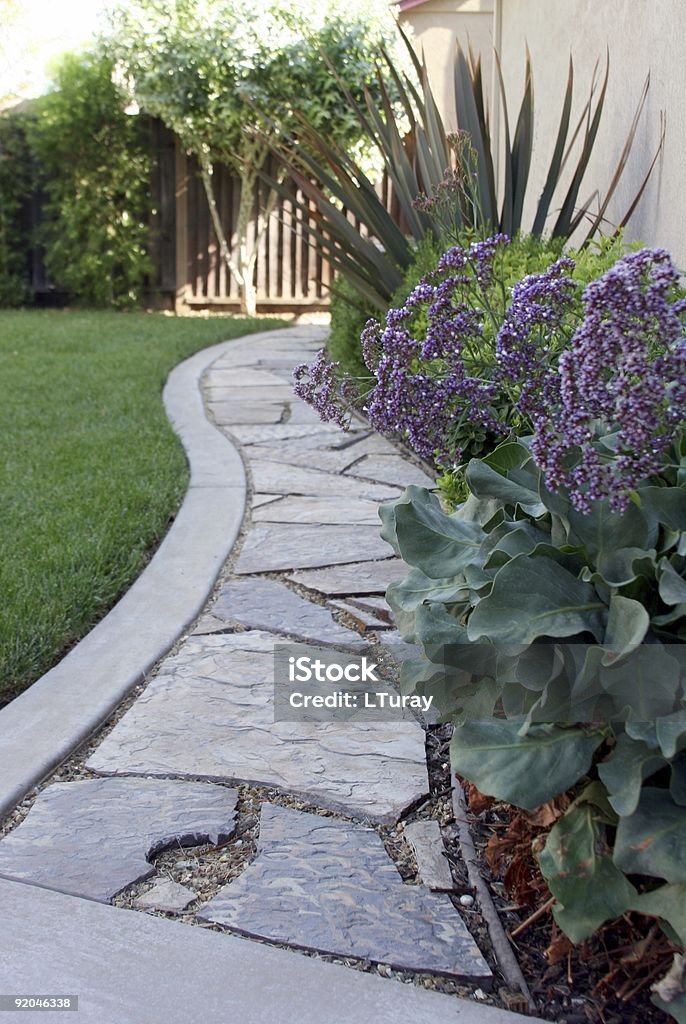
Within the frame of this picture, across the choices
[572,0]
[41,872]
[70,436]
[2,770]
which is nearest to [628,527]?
[41,872]

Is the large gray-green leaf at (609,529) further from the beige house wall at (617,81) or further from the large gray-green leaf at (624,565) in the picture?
the beige house wall at (617,81)

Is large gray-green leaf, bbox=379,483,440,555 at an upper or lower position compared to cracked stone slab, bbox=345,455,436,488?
upper

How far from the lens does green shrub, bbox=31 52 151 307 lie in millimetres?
10750

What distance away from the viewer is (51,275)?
37.9 feet

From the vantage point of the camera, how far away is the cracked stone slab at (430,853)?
1.74 metres

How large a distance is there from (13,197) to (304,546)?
31.0ft

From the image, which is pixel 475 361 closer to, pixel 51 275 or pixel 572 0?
pixel 572 0

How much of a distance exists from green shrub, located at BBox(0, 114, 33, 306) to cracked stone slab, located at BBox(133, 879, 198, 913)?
1068cm

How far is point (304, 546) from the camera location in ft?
11.3

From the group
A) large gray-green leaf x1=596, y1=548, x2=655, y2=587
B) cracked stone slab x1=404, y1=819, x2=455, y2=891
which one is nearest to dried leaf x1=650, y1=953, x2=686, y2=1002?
cracked stone slab x1=404, y1=819, x2=455, y2=891

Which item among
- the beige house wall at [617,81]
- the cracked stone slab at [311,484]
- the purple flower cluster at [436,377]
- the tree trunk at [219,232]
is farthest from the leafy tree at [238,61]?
the purple flower cluster at [436,377]

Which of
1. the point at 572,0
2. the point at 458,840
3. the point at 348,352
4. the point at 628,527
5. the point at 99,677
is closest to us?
the point at 628,527

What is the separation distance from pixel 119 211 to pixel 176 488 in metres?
8.03

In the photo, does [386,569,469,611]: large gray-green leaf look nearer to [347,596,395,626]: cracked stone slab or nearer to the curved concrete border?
the curved concrete border
